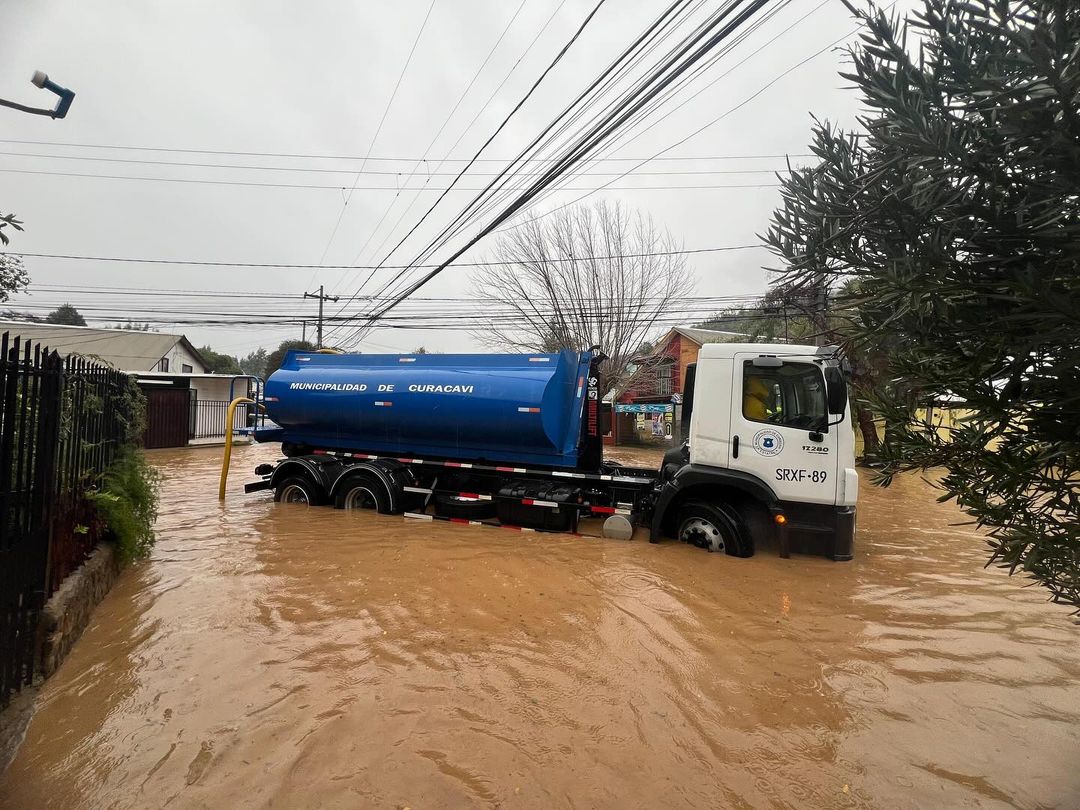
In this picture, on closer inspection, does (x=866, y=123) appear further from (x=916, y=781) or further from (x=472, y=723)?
(x=472, y=723)

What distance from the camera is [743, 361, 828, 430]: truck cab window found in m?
5.98

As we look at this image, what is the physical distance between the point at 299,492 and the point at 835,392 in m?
8.13

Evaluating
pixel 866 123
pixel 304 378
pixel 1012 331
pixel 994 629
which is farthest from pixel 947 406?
pixel 304 378

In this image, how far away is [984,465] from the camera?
1915 mm

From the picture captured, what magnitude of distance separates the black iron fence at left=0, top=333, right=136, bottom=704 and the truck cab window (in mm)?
6229

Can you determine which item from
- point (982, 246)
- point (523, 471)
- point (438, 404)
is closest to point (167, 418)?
point (438, 404)

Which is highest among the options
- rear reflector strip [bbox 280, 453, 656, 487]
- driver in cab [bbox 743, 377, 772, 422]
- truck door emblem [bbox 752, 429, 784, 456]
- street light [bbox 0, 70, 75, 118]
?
street light [bbox 0, 70, 75, 118]

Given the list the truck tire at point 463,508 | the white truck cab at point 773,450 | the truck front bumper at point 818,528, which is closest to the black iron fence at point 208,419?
the truck tire at point 463,508

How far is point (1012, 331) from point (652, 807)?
2.45 meters

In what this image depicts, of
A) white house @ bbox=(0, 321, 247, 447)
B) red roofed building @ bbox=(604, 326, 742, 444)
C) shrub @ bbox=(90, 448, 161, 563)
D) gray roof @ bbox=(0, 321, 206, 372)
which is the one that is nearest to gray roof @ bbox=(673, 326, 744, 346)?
red roofed building @ bbox=(604, 326, 742, 444)

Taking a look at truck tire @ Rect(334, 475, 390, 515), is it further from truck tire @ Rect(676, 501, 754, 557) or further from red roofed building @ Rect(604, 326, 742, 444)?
red roofed building @ Rect(604, 326, 742, 444)

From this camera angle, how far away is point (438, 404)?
8141 millimetres

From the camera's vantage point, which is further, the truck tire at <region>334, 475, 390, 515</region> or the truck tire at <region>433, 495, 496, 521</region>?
the truck tire at <region>334, 475, 390, 515</region>

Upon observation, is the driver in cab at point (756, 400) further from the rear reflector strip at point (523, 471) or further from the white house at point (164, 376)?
the white house at point (164, 376)
